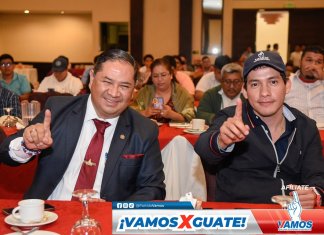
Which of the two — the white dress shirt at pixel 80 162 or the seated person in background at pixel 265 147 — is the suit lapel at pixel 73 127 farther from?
the seated person in background at pixel 265 147

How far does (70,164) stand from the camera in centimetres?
204

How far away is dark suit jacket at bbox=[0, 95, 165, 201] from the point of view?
→ 2010mm

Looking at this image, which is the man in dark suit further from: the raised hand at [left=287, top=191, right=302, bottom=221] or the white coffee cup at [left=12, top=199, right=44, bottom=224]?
the raised hand at [left=287, top=191, right=302, bottom=221]

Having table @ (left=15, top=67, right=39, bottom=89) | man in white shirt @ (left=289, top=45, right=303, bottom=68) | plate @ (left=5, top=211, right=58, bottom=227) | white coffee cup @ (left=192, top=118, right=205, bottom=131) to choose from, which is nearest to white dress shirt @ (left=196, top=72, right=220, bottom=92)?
white coffee cup @ (left=192, top=118, right=205, bottom=131)

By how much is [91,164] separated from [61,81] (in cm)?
591

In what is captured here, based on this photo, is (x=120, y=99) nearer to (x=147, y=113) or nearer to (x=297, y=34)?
(x=147, y=113)

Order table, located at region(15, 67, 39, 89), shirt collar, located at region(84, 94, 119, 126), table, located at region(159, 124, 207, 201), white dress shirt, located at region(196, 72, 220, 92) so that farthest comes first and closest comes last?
table, located at region(15, 67, 39, 89), white dress shirt, located at region(196, 72, 220, 92), table, located at region(159, 124, 207, 201), shirt collar, located at region(84, 94, 119, 126)

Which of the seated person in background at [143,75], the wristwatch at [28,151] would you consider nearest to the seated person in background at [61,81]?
the seated person in background at [143,75]

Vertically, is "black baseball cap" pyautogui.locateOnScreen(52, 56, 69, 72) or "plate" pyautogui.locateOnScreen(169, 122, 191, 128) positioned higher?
"black baseball cap" pyautogui.locateOnScreen(52, 56, 69, 72)

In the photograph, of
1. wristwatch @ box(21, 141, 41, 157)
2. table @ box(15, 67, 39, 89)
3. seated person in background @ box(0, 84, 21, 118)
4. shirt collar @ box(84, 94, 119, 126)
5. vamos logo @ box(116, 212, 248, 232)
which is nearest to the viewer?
vamos logo @ box(116, 212, 248, 232)

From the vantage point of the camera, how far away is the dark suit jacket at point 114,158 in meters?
2.01


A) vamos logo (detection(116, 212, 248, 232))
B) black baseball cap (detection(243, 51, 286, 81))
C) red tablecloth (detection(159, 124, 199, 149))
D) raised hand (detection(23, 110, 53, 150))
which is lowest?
red tablecloth (detection(159, 124, 199, 149))

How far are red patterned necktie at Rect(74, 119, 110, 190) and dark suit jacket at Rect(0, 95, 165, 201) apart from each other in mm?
59

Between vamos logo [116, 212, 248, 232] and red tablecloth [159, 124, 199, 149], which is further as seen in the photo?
red tablecloth [159, 124, 199, 149]
